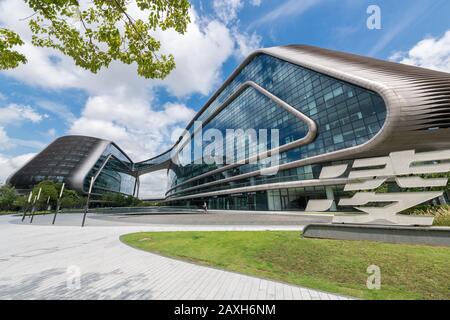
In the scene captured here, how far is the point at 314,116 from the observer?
33.7 metres

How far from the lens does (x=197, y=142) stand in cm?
7438

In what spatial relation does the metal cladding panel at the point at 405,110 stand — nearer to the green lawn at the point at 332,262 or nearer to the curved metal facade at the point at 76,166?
the green lawn at the point at 332,262

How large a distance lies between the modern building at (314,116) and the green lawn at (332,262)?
23.0 meters

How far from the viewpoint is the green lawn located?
16.5 feet

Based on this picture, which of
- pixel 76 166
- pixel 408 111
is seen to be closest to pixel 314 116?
pixel 408 111

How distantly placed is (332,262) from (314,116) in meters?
31.5

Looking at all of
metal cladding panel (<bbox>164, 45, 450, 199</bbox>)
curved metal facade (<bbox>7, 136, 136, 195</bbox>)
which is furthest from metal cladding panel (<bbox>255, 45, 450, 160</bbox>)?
curved metal facade (<bbox>7, 136, 136, 195</bbox>)

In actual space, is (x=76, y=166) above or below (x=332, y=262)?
above

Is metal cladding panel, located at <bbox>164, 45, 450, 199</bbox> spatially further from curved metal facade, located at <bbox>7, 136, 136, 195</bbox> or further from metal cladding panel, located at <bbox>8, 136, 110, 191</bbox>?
metal cladding panel, located at <bbox>8, 136, 110, 191</bbox>

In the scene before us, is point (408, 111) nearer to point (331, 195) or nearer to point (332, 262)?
point (331, 195)

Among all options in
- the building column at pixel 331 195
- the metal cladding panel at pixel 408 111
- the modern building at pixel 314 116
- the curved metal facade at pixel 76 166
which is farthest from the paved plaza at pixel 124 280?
the curved metal facade at pixel 76 166

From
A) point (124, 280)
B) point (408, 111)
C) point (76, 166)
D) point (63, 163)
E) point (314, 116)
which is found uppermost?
point (63, 163)

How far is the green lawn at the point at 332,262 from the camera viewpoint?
5.04 metres

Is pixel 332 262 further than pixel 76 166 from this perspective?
No
